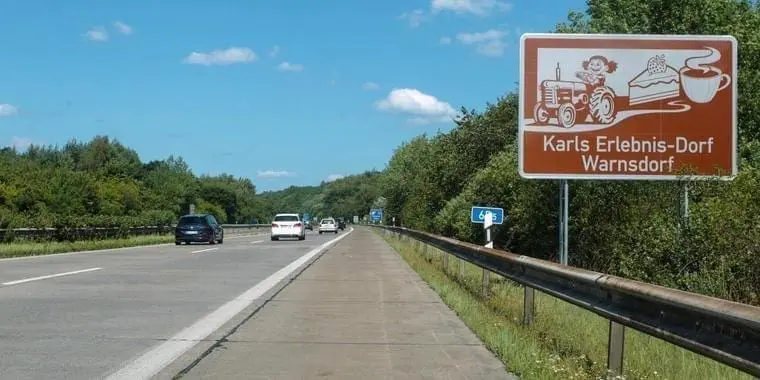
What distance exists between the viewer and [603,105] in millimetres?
15906

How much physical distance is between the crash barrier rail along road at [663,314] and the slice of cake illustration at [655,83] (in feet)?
25.2

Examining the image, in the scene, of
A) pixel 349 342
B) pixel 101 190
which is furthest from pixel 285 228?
pixel 101 190

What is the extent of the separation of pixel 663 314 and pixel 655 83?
1121 centimetres

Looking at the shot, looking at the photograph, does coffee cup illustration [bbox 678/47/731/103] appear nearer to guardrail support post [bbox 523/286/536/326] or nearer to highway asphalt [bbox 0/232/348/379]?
guardrail support post [bbox 523/286/536/326]

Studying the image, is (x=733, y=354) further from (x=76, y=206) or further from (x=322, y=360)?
(x=76, y=206)

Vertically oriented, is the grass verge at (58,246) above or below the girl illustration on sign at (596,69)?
below

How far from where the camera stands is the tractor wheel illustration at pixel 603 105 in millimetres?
15891

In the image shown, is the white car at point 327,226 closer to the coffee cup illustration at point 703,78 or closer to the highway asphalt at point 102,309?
the highway asphalt at point 102,309

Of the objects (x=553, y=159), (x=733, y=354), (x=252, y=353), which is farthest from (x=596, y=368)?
(x=553, y=159)

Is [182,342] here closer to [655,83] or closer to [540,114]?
[540,114]

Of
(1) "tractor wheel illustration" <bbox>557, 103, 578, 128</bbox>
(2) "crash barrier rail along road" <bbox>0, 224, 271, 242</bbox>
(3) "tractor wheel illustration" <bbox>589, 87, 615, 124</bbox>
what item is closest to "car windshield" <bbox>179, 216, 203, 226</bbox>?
(2) "crash barrier rail along road" <bbox>0, 224, 271, 242</bbox>

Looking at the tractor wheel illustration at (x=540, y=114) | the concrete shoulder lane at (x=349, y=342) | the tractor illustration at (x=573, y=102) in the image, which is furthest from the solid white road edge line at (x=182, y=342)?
the tractor illustration at (x=573, y=102)

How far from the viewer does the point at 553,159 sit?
1591 cm

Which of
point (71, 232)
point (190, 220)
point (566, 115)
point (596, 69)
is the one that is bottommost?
point (71, 232)
